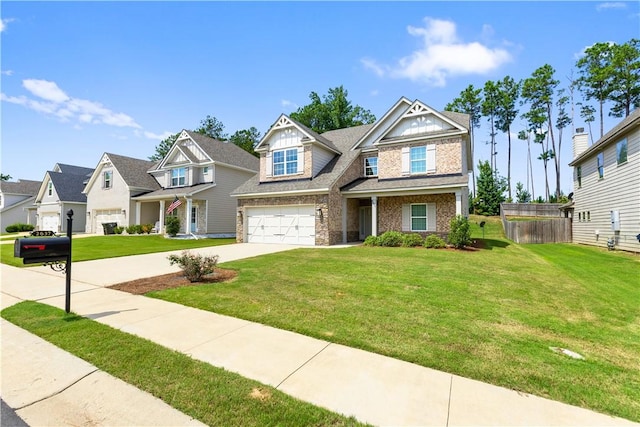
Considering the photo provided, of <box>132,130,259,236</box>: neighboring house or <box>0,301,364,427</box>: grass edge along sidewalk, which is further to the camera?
<box>132,130,259,236</box>: neighboring house

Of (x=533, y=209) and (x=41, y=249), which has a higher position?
(x=533, y=209)

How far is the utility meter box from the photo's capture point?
47.9 ft

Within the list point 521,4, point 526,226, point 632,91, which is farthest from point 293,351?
point 632,91

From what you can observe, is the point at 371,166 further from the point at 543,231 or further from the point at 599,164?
the point at 599,164

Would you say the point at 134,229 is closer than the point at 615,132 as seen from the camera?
No

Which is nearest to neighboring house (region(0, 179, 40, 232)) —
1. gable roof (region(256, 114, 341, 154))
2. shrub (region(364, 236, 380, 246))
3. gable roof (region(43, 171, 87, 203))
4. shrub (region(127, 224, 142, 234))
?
gable roof (region(43, 171, 87, 203))

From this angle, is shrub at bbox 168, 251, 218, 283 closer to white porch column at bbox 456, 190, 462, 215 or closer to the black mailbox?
the black mailbox

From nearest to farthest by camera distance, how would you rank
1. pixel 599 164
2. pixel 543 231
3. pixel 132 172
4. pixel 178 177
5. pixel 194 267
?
1. pixel 194 267
2. pixel 599 164
3. pixel 543 231
4. pixel 178 177
5. pixel 132 172

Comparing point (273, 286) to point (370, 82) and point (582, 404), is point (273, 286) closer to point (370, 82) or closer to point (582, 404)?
point (582, 404)

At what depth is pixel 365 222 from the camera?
20219mm

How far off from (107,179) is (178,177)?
8393 mm

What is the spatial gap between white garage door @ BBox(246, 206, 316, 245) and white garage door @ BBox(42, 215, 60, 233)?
84.5 feet

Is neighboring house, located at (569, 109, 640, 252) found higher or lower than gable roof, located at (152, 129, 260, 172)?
lower

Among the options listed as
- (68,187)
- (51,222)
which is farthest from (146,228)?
→ (51,222)
